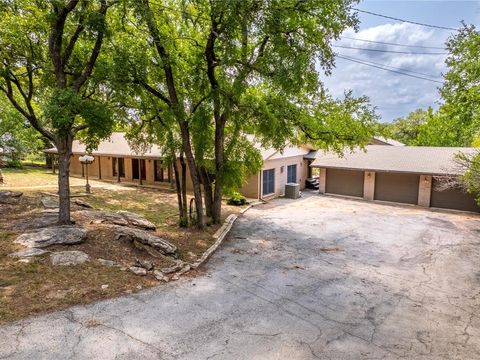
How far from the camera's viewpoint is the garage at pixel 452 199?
59.4 feet

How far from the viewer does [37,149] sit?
112 ft

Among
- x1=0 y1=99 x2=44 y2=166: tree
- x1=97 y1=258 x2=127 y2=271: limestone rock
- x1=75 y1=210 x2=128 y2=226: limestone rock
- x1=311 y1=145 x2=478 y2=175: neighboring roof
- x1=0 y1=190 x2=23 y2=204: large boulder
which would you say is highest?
x1=0 y1=99 x2=44 y2=166: tree

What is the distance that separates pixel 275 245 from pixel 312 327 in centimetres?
569

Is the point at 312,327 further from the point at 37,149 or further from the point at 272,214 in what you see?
the point at 37,149

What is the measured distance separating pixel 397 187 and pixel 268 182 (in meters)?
8.04

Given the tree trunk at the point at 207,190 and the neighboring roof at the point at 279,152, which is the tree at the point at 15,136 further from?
the neighboring roof at the point at 279,152

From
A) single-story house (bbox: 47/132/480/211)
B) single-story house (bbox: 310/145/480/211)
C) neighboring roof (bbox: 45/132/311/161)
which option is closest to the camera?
single-story house (bbox: 310/145/480/211)

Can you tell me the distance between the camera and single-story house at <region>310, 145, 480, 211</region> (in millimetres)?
18531

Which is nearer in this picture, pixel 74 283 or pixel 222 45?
pixel 74 283

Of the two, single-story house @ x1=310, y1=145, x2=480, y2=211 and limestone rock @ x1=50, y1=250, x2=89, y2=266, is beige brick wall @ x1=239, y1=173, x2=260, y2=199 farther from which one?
limestone rock @ x1=50, y1=250, x2=89, y2=266

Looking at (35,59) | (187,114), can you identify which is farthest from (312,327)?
(35,59)

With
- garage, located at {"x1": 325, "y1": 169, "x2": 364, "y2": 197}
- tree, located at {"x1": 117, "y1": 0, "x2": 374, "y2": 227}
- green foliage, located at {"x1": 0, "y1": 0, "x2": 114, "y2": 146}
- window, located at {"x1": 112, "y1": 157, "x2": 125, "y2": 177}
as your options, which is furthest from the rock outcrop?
garage, located at {"x1": 325, "y1": 169, "x2": 364, "y2": 197}

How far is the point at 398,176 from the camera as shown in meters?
20.1

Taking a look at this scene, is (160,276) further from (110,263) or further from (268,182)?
(268,182)
